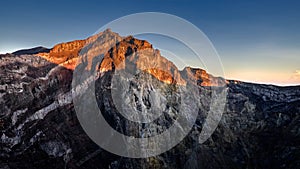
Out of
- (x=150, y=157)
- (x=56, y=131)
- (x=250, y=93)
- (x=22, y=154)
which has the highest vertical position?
(x=250, y=93)

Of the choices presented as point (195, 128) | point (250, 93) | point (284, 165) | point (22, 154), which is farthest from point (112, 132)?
point (250, 93)

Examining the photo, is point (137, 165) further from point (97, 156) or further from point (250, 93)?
point (250, 93)

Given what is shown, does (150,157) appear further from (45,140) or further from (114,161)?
(45,140)

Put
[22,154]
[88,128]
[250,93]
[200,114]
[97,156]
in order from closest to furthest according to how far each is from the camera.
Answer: [22,154] < [97,156] < [88,128] < [200,114] < [250,93]

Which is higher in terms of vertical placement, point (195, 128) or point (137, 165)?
point (195, 128)

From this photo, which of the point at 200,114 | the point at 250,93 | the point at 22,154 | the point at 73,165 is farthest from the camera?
the point at 250,93

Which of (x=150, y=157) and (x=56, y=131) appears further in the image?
(x=150, y=157)
